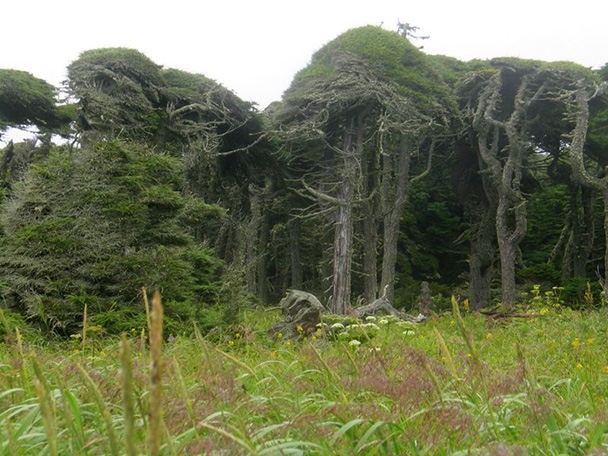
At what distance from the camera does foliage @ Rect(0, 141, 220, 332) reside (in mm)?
7254

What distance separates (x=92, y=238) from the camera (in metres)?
7.71

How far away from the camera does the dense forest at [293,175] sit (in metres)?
7.71

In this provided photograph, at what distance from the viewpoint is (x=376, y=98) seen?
→ 40.0 ft

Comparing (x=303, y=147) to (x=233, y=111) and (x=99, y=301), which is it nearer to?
(x=233, y=111)

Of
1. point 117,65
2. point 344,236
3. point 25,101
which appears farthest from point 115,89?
point 344,236

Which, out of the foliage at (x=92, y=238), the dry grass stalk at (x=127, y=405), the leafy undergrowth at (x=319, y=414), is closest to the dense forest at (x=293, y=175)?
the foliage at (x=92, y=238)

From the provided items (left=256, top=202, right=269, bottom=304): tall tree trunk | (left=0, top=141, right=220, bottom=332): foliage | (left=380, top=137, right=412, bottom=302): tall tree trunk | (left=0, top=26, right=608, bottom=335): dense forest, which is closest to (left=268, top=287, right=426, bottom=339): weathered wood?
(left=0, top=26, right=608, bottom=335): dense forest

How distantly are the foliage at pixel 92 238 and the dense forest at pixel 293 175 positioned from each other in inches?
1.2

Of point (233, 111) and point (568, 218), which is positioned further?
point (568, 218)

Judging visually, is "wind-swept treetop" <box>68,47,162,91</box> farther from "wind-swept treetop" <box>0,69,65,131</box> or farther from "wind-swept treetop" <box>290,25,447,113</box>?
"wind-swept treetop" <box>290,25,447,113</box>

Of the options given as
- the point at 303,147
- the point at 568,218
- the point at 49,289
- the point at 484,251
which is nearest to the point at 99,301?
the point at 49,289

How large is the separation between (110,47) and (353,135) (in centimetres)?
661

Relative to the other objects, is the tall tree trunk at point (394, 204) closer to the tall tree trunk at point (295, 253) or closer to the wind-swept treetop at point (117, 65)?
the tall tree trunk at point (295, 253)

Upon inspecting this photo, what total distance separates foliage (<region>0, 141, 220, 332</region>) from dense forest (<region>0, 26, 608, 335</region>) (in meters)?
0.03
